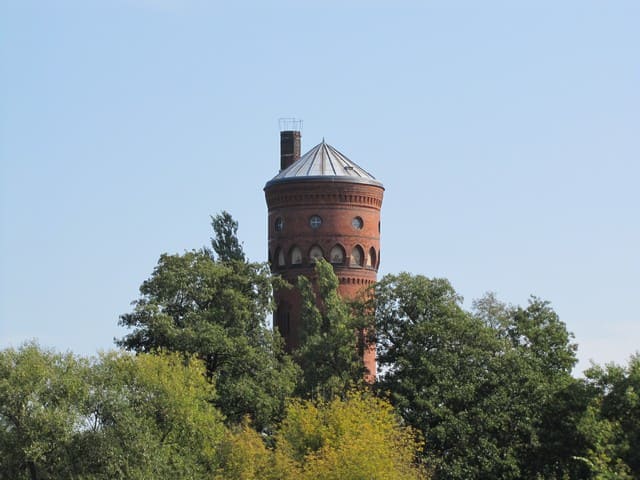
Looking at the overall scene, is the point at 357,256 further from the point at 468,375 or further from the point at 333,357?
the point at 468,375

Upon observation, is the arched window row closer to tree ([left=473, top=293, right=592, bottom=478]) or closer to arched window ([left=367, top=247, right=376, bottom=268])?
arched window ([left=367, top=247, right=376, bottom=268])

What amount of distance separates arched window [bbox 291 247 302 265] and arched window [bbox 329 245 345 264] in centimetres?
169

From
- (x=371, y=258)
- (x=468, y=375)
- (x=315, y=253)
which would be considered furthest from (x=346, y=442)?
(x=371, y=258)

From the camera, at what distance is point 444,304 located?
70188mm

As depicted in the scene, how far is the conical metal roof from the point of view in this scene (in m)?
88.8

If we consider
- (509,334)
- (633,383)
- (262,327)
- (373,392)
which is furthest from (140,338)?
(633,383)

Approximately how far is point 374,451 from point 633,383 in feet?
32.5

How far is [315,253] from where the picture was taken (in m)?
87.8

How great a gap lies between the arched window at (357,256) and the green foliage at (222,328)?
40.1 ft

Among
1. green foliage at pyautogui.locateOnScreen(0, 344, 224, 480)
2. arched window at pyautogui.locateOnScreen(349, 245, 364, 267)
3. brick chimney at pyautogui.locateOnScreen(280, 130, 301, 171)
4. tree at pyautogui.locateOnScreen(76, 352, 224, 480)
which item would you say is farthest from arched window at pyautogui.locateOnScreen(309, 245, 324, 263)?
green foliage at pyautogui.locateOnScreen(0, 344, 224, 480)

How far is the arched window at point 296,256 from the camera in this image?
3460 inches

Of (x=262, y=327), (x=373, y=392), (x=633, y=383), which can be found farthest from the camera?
(x=262, y=327)

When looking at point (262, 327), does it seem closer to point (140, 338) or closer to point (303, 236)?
point (140, 338)

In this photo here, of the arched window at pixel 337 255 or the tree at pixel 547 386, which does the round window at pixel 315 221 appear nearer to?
the arched window at pixel 337 255
